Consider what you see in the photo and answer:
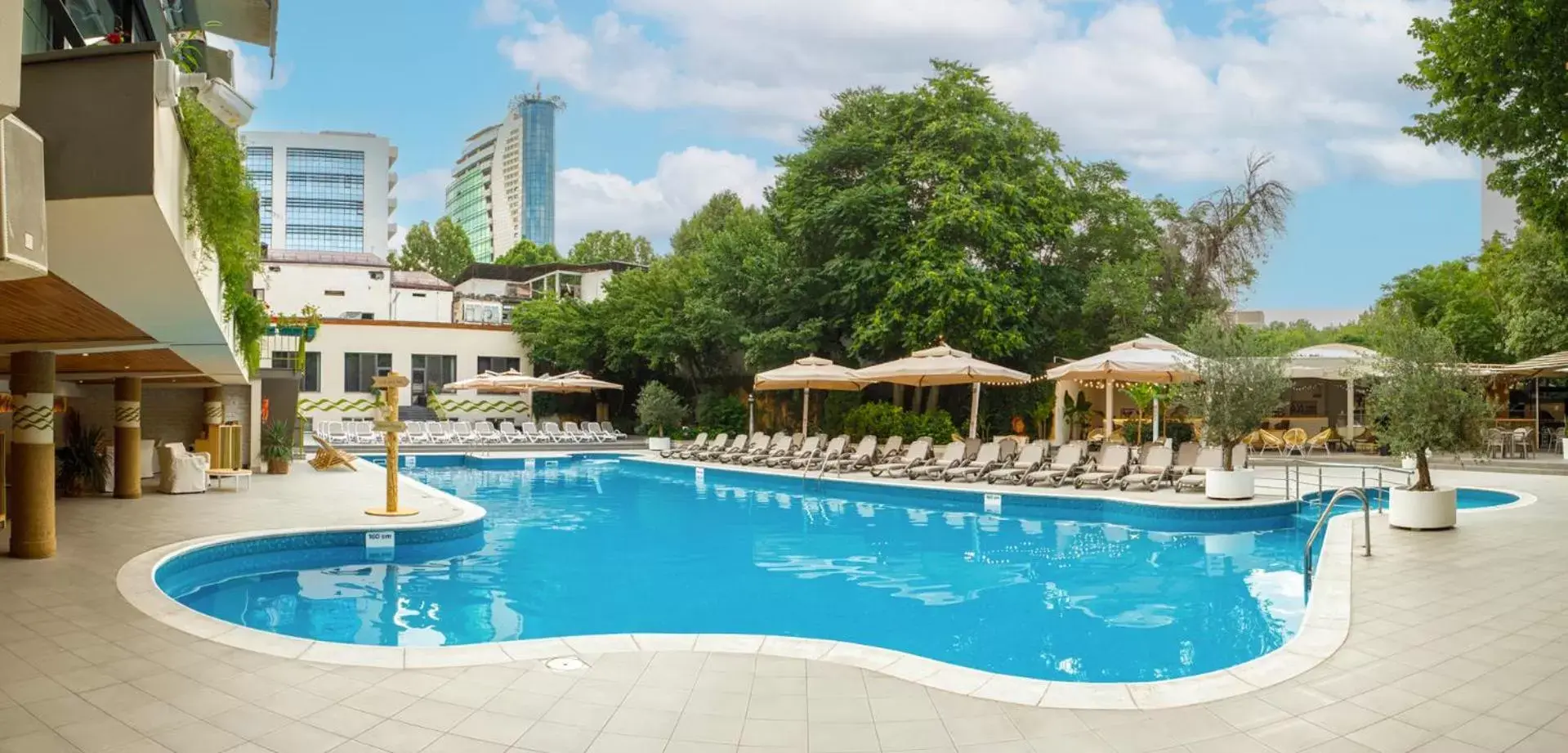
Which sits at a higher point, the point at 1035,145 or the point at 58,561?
the point at 1035,145

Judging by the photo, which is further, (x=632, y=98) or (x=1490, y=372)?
(x=632, y=98)

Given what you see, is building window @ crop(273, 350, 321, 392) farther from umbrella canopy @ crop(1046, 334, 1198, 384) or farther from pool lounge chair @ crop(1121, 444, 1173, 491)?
pool lounge chair @ crop(1121, 444, 1173, 491)

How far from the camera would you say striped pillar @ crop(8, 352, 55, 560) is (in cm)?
778

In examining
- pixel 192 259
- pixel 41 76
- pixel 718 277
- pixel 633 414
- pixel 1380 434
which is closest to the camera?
pixel 41 76

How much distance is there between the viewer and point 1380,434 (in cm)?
990

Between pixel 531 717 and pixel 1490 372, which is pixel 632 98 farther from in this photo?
pixel 531 717

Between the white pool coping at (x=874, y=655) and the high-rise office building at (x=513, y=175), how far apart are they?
6284 inches

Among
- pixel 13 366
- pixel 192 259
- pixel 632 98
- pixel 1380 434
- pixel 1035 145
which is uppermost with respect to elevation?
pixel 632 98

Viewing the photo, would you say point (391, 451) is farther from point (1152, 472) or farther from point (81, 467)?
point (1152, 472)

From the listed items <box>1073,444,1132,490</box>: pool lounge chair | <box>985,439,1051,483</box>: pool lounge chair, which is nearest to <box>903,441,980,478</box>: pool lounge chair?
<box>985,439,1051,483</box>: pool lounge chair

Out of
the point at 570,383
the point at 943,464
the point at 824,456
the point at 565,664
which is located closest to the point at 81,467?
the point at 565,664

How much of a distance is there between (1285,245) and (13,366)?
24251 mm

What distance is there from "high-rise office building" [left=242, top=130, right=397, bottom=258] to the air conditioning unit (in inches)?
3673

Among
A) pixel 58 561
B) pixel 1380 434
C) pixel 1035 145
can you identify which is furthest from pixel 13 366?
pixel 1035 145
